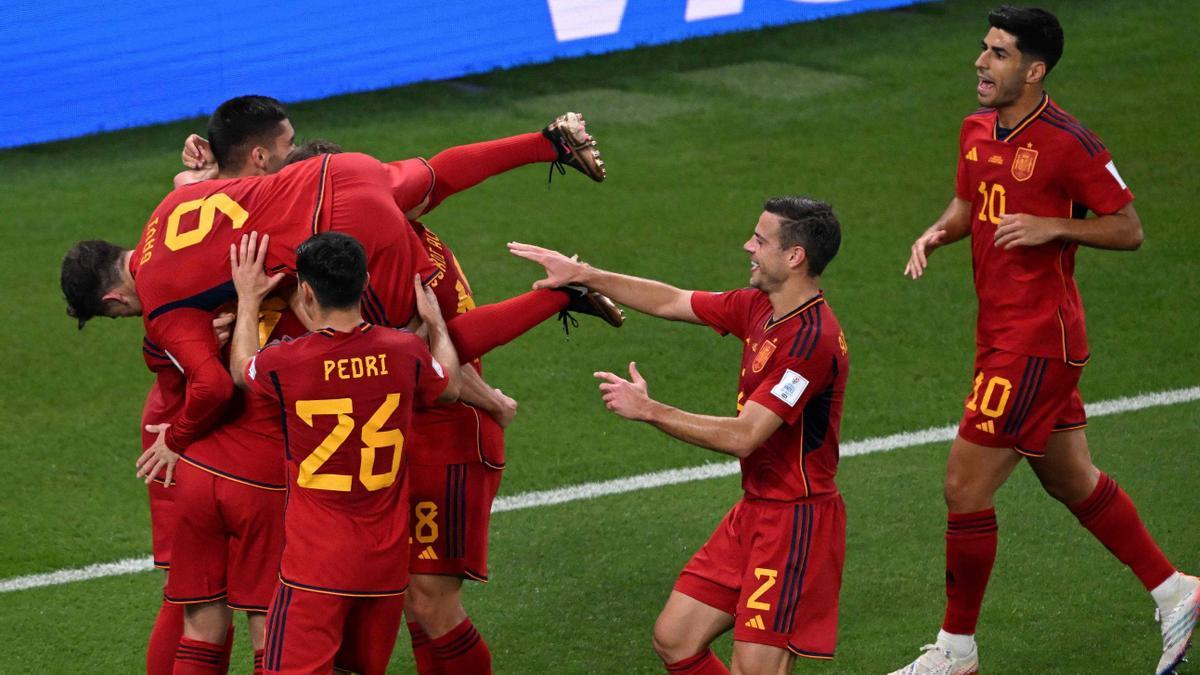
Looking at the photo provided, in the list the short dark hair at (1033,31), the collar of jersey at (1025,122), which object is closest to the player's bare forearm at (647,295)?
the collar of jersey at (1025,122)

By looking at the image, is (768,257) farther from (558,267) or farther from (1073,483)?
(1073,483)

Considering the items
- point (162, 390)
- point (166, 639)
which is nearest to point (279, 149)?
point (162, 390)

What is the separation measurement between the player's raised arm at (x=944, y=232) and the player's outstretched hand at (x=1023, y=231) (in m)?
0.47

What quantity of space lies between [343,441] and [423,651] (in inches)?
49.6

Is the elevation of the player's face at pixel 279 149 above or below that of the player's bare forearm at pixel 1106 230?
above

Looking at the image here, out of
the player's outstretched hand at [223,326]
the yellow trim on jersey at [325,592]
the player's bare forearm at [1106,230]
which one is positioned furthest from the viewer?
the player's bare forearm at [1106,230]

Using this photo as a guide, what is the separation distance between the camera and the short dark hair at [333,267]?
15.1ft

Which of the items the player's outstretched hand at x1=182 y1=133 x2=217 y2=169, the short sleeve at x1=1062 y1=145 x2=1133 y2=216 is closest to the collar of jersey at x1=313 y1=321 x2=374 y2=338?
the player's outstretched hand at x1=182 y1=133 x2=217 y2=169

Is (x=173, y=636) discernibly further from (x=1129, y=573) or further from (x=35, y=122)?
(x=35, y=122)

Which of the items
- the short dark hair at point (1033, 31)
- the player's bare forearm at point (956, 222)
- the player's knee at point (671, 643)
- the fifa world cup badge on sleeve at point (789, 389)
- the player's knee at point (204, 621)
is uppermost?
the short dark hair at point (1033, 31)

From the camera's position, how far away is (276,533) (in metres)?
5.24

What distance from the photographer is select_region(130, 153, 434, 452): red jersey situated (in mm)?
4945

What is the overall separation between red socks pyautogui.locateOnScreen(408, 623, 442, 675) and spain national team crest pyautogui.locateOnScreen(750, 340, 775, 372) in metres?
1.50

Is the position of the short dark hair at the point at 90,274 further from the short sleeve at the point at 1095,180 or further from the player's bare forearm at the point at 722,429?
the short sleeve at the point at 1095,180
